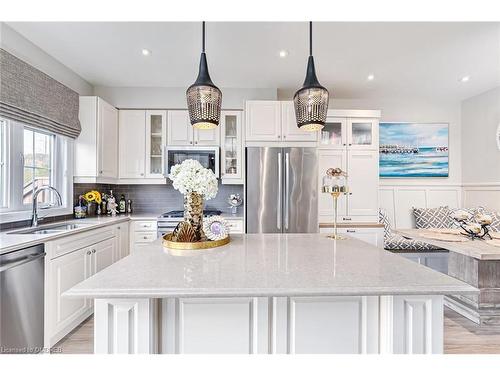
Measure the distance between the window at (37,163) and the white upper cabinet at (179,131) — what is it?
1303 millimetres

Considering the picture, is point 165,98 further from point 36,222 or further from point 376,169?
point 376,169

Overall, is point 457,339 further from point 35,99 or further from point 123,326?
point 35,99

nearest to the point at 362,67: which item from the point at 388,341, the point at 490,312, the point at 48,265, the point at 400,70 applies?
the point at 400,70

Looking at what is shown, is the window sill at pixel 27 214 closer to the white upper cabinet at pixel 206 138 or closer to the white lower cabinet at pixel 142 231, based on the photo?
the white lower cabinet at pixel 142 231

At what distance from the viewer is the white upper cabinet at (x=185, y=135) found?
365 centimetres

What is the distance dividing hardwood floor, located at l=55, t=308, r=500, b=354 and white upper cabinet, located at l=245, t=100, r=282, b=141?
2.53 meters

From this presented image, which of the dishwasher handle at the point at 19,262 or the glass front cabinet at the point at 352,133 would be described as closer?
the dishwasher handle at the point at 19,262

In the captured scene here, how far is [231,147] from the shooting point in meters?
3.71

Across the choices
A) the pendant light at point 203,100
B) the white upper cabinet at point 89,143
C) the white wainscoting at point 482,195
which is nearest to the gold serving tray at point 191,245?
the pendant light at point 203,100

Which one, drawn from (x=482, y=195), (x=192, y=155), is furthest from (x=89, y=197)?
(x=482, y=195)

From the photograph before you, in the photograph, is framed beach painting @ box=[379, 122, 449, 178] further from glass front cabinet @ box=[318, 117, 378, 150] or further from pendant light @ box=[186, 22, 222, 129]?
pendant light @ box=[186, 22, 222, 129]

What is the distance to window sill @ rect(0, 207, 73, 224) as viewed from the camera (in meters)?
2.28
